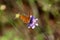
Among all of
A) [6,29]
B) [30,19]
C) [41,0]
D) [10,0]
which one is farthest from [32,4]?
[30,19]

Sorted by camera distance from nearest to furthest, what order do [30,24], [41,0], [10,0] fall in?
[30,24], [10,0], [41,0]

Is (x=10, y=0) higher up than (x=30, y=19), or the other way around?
(x=10, y=0)

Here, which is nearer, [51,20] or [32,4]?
[32,4]

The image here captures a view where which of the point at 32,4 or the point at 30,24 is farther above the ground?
the point at 32,4

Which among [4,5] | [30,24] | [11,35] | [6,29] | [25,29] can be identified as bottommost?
[30,24]

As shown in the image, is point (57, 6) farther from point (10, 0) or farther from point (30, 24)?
point (30, 24)

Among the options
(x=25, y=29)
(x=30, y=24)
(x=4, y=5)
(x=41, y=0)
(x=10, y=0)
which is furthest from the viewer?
(x=4, y=5)

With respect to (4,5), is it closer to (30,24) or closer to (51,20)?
(51,20)

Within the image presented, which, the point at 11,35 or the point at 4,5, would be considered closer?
the point at 11,35

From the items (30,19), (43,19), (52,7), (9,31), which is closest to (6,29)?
(9,31)
